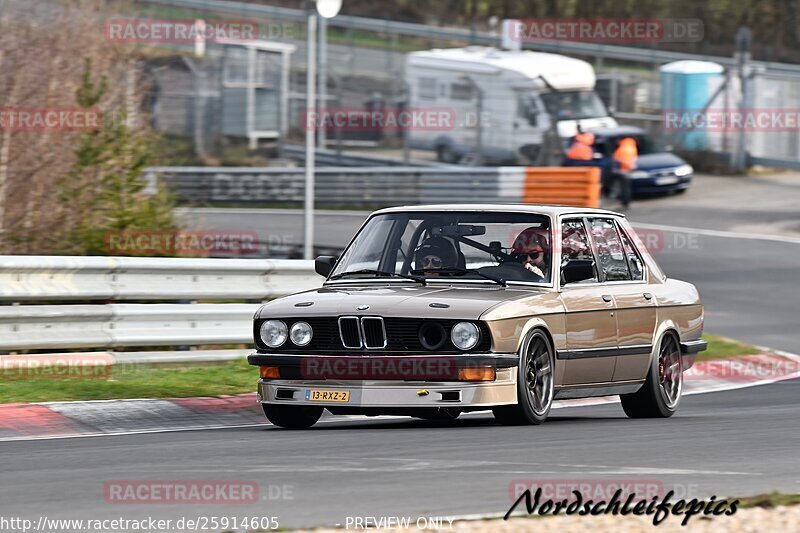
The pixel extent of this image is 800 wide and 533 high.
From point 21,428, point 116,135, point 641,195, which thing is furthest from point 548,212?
point 641,195

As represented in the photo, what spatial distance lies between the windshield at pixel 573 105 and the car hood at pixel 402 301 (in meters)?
23.1

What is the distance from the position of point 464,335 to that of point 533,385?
28.0 inches

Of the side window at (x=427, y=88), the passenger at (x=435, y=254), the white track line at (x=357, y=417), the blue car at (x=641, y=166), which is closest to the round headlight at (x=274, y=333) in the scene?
the white track line at (x=357, y=417)

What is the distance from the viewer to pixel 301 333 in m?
9.59

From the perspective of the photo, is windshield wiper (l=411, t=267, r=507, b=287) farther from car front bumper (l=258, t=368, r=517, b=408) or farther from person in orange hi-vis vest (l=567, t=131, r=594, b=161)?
person in orange hi-vis vest (l=567, t=131, r=594, b=161)

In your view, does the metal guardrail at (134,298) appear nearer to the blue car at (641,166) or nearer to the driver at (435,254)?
the driver at (435,254)

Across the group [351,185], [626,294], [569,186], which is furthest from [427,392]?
[351,185]

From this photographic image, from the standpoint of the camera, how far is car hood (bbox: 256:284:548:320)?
9227 mm

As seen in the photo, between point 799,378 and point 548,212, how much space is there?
559 cm

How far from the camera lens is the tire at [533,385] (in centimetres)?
940

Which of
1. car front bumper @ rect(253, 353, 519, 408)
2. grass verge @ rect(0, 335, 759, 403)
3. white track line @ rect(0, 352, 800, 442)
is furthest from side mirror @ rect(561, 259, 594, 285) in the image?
grass verge @ rect(0, 335, 759, 403)

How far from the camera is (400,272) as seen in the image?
1029 centimetres

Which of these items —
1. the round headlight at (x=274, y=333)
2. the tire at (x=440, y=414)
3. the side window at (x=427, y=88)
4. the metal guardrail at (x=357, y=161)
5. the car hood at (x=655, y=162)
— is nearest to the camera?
the tire at (x=440, y=414)

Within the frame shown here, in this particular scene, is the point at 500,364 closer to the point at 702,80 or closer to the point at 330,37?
the point at 702,80
